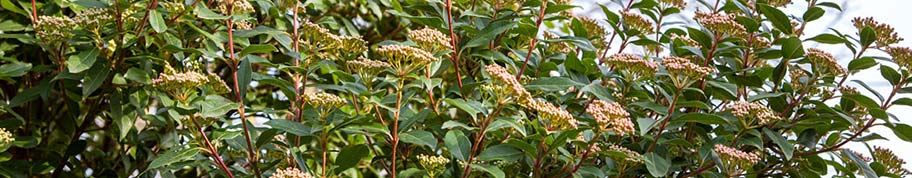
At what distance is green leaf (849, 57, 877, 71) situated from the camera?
152 centimetres

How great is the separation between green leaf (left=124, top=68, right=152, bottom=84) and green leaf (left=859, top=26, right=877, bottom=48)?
111 cm

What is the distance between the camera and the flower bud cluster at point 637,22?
167 centimetres

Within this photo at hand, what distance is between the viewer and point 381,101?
1312 mm

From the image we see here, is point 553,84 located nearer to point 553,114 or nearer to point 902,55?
point 553,114

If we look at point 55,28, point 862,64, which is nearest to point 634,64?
point 862,64

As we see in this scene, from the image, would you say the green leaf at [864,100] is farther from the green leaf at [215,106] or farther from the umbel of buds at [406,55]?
the green leaf at [215,106]

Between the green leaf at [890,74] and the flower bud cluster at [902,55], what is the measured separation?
0.05 feet

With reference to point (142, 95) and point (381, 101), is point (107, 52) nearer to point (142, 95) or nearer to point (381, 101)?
point (142, 95)

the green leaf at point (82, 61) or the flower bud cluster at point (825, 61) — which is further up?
the flower bud cluster at point (825, 61)

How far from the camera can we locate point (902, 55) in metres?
1.55

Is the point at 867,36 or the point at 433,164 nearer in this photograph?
the point at 433,164

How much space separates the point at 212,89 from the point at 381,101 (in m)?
0.32

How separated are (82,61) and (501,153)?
2.14 ft

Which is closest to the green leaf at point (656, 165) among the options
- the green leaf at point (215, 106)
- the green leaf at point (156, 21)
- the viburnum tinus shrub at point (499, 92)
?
the viburnum tinus shrub at point (499, 92)
